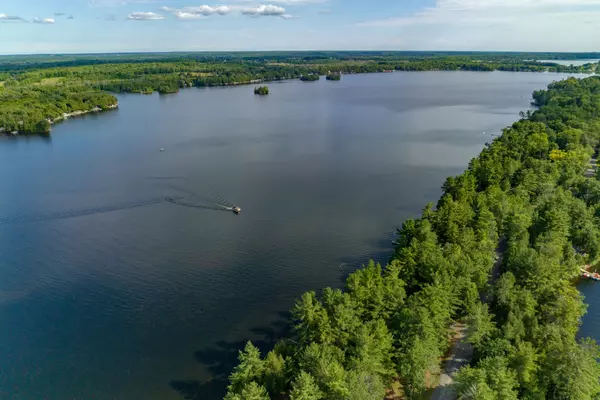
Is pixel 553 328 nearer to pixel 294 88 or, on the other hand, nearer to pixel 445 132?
pixel 445 132

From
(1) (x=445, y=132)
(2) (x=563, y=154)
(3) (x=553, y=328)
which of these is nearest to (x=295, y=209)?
(3) (x=553, y=328)

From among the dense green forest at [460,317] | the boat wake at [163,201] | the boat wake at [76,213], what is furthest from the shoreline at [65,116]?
the dense green forest at [460,317]

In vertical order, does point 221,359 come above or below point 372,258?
below

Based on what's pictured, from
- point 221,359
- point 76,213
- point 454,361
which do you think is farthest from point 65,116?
point 454,361

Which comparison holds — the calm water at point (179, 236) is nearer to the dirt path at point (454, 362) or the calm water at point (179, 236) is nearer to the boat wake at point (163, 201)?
the boat wake at point (163, 201)

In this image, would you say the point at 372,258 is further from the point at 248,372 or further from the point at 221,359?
the point at 248,372
